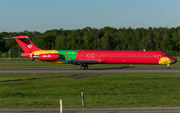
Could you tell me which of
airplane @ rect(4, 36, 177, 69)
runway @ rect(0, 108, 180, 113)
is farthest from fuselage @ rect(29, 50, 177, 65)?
runway @ rect(0, 108, 180, 113)

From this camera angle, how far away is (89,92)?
20.8 meters

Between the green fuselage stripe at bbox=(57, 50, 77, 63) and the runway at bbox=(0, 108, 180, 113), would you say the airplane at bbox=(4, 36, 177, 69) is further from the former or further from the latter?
the runway at bbox=(0, 108, 180, 113)

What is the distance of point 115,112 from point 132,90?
911cm

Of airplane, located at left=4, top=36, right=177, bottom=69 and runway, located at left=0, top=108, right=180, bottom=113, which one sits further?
airplane, located at left=4, top=36, right=177, bottom=69

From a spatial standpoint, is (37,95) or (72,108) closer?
(72,108)

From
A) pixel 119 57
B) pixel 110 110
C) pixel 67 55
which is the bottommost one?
pixel 110 110

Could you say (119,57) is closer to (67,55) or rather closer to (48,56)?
(67,55)

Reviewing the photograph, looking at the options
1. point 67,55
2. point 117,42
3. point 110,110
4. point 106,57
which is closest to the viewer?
point 110,110

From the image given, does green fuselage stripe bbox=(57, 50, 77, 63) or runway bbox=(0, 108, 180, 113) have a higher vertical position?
green fuselage stripe bbox=(57, 50, 77, 63)

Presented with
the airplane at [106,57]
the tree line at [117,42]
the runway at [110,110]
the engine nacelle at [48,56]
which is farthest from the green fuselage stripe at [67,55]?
the tree line at [117,42]

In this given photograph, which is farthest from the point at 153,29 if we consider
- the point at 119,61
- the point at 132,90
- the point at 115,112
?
the point at 115,112

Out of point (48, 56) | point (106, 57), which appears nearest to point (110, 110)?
Result: point (106, 57)

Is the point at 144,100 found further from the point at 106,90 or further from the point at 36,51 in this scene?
the point at 36,51

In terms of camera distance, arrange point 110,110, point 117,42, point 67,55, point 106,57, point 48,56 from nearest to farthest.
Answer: point 110,110 < point 48,56 < point 106,57 < point 67,55 < point 117,42
